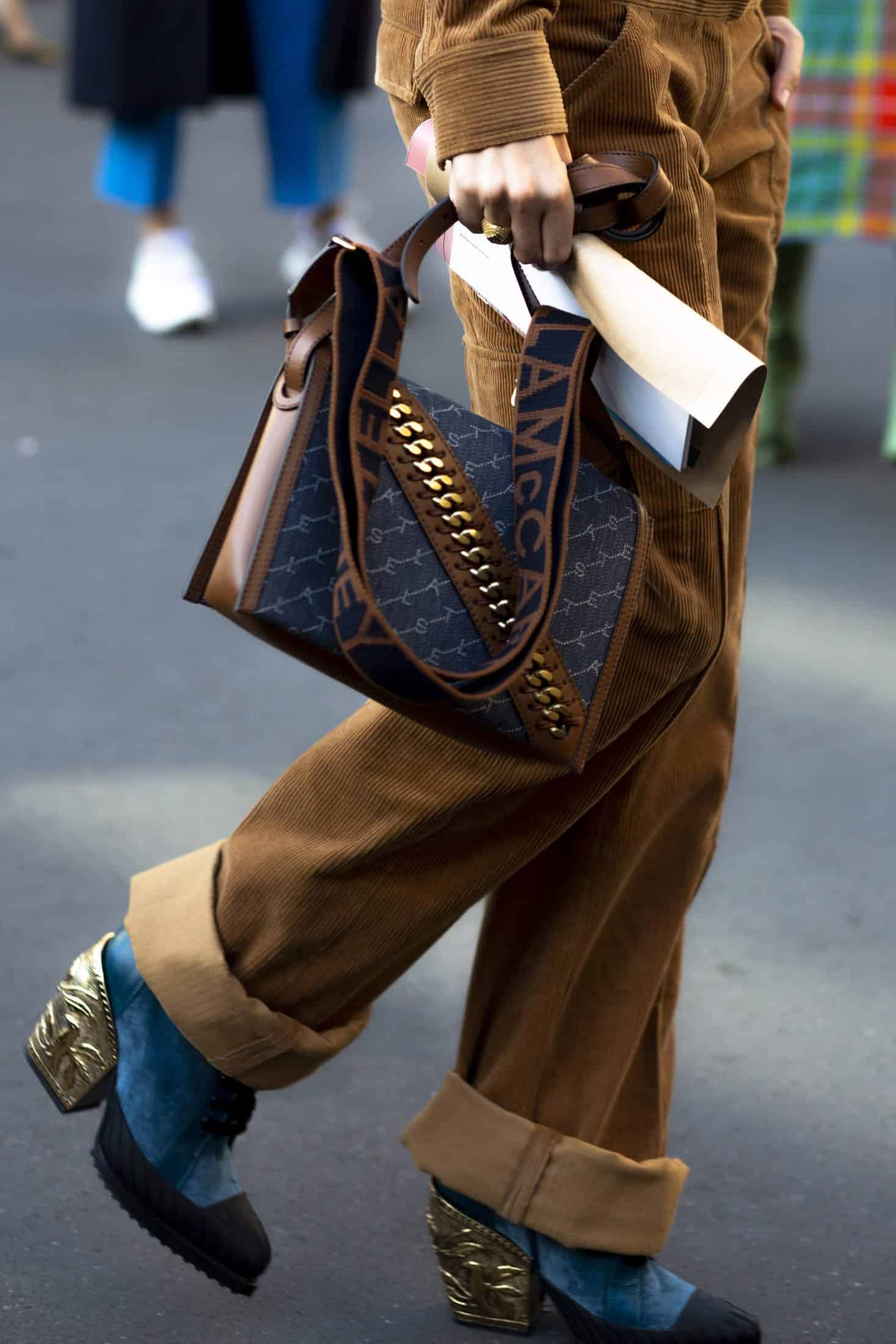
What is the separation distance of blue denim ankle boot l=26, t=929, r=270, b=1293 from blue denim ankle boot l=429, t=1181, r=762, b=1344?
146 millimetres

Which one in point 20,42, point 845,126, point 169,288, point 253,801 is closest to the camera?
point 253,801

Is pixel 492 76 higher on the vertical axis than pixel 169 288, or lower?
higher

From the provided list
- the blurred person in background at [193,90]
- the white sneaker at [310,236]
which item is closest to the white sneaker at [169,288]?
the blurred person in background at [193,90]

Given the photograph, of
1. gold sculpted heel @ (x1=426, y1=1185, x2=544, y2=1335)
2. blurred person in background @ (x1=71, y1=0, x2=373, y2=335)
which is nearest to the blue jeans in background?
blurred person in background @ (x1=71, y1=0, x2=373, y2=335)

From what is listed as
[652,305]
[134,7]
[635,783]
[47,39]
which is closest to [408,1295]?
[635,783]

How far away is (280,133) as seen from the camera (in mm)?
4234

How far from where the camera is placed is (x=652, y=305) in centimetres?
103

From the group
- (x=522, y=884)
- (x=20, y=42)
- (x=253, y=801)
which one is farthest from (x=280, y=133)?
(x=20, y=42)

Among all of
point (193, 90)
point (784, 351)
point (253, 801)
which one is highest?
point (193, 90)

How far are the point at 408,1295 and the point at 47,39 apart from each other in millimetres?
7797

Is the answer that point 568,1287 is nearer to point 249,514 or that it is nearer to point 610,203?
point 249,514

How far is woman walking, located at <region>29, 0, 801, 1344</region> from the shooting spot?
1.08 meters

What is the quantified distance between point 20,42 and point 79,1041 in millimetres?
7205

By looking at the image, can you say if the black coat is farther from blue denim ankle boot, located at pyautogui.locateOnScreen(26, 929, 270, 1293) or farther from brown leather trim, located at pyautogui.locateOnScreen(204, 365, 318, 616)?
brown leather trim, located at pyautogui.locateOnScreen(204, 365, 318, 616)
